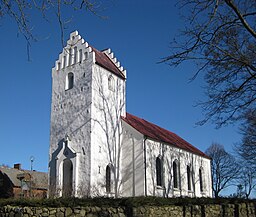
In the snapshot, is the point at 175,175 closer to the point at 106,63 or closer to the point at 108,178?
the point at 108,178

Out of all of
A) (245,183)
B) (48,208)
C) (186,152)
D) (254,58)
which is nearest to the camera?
(48,208)

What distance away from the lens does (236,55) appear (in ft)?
33.6

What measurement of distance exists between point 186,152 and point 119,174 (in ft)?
29.5

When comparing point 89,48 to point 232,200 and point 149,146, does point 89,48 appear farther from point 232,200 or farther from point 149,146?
point 232,200

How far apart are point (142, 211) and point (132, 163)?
46.1 feet

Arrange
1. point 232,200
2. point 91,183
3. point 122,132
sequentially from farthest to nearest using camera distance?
point 122,132, point 91,183, point 232,200

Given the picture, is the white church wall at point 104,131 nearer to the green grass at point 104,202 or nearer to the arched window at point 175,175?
the arched window at point 175,175

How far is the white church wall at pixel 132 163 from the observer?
24.9 m

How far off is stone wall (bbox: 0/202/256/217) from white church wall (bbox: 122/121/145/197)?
939 cm

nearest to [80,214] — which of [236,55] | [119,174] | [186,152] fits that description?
[236,55]

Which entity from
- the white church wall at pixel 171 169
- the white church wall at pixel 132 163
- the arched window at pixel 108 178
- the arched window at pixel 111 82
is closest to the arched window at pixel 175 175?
the white church wall at pixel 171 169

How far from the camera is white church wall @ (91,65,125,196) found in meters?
24.2

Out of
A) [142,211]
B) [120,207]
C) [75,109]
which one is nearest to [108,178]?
[75,109]

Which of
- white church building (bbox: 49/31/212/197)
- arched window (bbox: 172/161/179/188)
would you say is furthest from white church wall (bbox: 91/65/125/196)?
arched window (bbox: 172/161/179/188)
